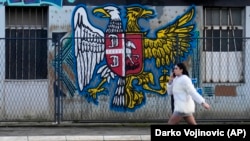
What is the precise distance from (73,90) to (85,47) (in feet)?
3.97

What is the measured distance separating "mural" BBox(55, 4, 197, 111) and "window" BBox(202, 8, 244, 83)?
642 mm

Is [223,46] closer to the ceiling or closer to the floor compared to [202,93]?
closer to the ceiling

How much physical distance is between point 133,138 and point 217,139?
18.9ft

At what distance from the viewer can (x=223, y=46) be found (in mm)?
15773

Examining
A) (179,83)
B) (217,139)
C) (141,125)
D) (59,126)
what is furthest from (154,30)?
(217,139)

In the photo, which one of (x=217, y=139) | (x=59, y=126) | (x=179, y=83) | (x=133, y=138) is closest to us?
(x=217, y=139)

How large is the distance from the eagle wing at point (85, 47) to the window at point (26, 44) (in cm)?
87

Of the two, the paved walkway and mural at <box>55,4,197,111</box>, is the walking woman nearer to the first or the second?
the paved walkway

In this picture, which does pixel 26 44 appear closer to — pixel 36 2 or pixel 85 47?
pixel 36 2

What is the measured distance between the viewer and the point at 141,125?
→ 1458 centimetres

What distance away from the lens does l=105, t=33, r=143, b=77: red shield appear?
1498 centimetres

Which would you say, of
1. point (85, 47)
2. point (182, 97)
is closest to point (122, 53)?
point (85, 47)

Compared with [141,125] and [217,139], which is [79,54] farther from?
[217,139]

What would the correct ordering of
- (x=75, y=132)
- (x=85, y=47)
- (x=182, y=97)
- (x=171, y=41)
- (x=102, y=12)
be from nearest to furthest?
(x=182, y=97) → (x=75, y=132) → (x=171, y=41) → (x=85, y=47) → (x=102, y=12)
